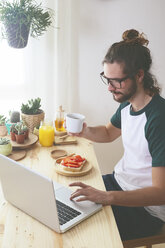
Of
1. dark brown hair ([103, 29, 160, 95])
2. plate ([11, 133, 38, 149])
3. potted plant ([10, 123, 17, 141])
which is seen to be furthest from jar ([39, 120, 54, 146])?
dark brown hair ([103, 29, 160, 95])

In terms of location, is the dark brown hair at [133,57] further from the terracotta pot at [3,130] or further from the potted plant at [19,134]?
the terracotta pot at [3,130]

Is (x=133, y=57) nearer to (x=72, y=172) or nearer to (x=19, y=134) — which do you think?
(x=72, y=172)

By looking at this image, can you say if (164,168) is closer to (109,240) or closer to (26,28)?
(109,240)

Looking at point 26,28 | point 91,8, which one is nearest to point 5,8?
point 26,28

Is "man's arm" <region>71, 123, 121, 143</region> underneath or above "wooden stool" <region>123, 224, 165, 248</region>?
above

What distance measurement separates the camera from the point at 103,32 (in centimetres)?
228

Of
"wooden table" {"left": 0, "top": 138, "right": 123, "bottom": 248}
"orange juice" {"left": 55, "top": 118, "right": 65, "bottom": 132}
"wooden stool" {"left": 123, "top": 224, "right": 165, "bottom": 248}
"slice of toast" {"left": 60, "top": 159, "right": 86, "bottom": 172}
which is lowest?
"wooden stool" {"left": 123, "top": 224, "right": 165, "bottom": 248}

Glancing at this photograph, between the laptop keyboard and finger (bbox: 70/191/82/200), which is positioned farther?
finger (bbox: 70/191/82/200)

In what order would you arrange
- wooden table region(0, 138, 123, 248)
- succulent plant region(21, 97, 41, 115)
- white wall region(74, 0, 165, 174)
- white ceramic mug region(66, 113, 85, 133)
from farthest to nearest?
white wall region(74, 0, 165, 174)
succulent plant region(21, 97, 41, 115)
white ceramic mug region(66, 113, 85, 133)
wooden table region(0, 138, 123, 248)

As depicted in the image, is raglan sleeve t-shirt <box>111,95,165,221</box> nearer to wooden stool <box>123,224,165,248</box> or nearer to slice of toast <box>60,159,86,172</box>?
wooden stool <box>123,224,165,248</box>

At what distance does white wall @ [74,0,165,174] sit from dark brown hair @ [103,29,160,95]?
78cm

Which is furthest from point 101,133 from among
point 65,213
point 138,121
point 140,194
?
point 65,213

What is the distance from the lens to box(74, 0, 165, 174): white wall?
7.36 ft

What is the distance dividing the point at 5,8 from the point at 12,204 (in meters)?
1.24
